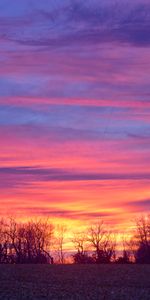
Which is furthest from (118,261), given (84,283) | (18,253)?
(84,283)

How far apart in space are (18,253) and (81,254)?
996 cm

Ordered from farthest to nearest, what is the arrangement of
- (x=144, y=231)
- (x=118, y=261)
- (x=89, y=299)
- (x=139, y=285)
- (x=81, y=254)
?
(x=144, y=231) < (x=81, y=254) < (x=118, y=261) < (x=139, y=285) < (x=89, y=299)

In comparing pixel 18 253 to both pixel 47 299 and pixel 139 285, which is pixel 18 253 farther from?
pixel 47 299

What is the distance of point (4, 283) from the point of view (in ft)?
157

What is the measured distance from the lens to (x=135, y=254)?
106m

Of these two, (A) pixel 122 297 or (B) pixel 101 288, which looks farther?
(B) pixel 101 288

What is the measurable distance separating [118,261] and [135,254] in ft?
26.5

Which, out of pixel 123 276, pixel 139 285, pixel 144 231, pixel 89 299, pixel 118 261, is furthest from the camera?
pixel 144 231

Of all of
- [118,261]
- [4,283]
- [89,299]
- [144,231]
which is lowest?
[89,299]

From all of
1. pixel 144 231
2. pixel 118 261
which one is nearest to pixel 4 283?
pixel 118 261

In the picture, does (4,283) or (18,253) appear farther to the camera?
(18,253)

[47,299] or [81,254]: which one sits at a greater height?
[81,254]

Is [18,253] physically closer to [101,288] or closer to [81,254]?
[81,254]

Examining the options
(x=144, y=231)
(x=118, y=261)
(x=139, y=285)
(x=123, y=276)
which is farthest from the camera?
(x=144, y=231)
